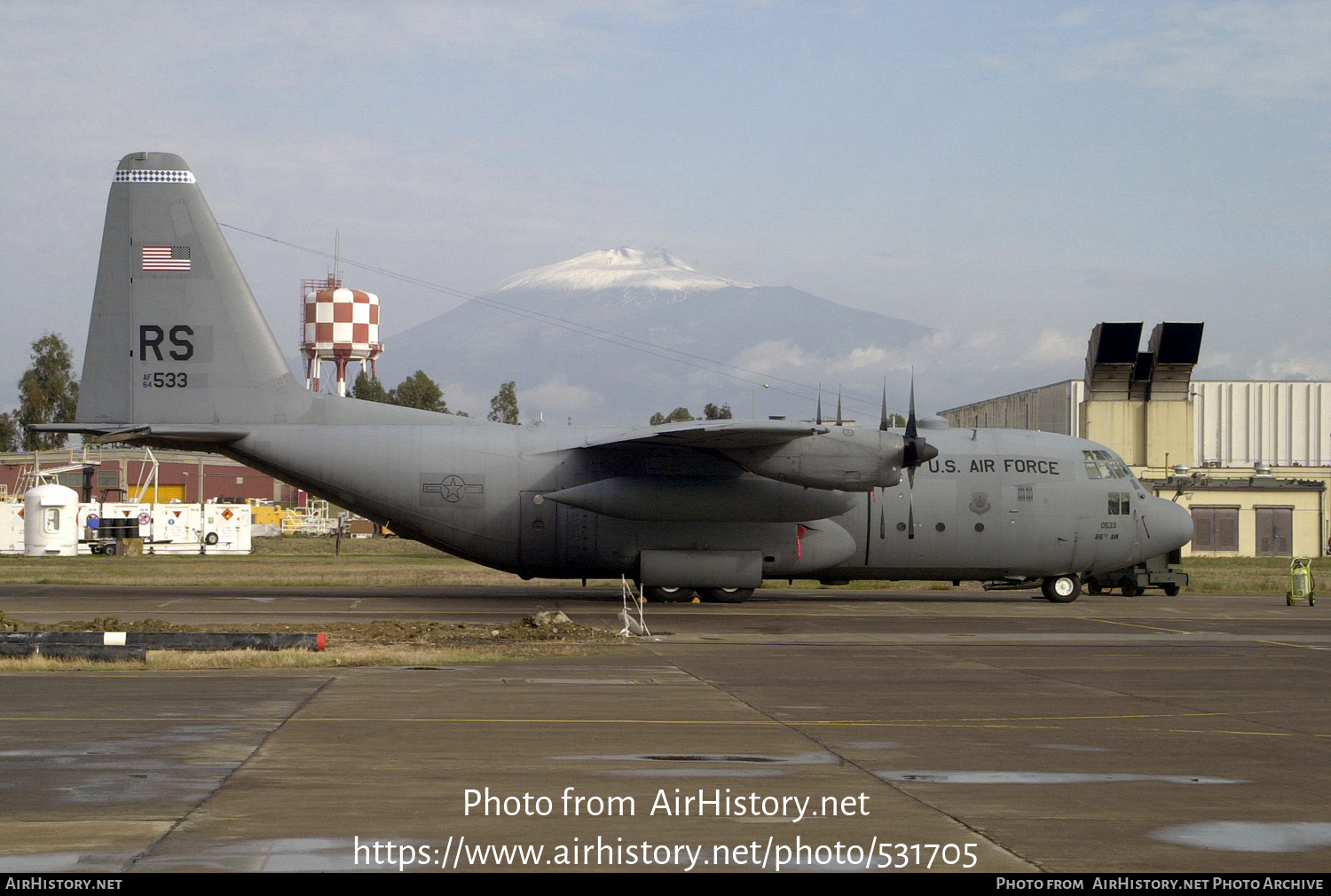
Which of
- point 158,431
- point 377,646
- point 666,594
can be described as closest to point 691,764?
point 377,646

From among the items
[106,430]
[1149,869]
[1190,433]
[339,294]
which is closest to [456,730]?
[1149,869]

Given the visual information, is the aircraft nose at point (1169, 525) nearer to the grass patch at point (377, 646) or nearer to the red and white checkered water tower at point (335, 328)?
the grass patch at point (377, 646)

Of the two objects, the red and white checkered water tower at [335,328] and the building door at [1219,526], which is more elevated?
the red and white checkered water tower at [335,328]

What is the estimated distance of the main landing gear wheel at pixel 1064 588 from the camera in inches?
1211

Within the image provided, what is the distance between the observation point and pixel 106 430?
2634cm

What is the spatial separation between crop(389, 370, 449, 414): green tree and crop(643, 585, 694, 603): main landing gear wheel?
90.2 meters

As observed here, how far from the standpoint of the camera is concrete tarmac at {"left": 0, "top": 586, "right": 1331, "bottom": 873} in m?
7.11

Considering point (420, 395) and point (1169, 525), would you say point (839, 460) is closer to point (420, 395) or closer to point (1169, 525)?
point (1169, 525)

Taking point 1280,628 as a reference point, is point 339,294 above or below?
above

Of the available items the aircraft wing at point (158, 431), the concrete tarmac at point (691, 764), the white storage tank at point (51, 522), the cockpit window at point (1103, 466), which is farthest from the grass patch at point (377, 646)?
the white storage tank at point (51, 522)

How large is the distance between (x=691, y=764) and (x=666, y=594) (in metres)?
18.9

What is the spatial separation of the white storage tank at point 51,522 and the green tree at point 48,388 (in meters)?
68.4

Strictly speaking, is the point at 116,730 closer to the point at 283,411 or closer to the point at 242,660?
the point at 242,660

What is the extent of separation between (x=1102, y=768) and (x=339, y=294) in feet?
339
